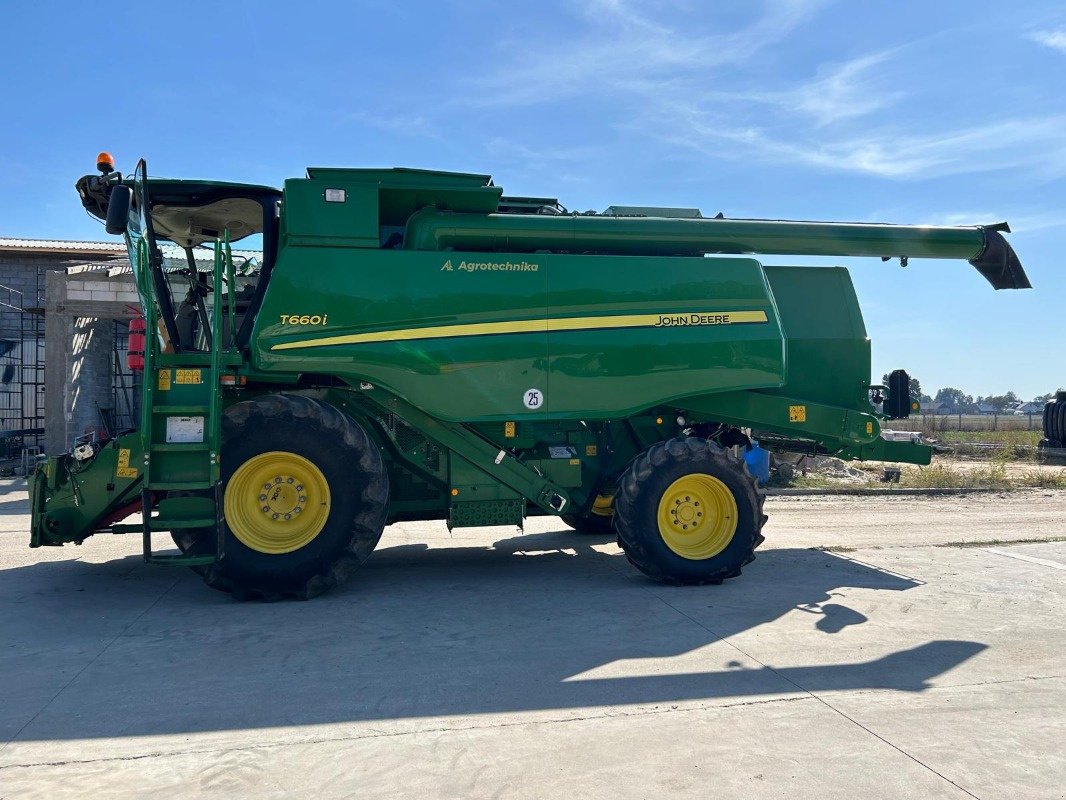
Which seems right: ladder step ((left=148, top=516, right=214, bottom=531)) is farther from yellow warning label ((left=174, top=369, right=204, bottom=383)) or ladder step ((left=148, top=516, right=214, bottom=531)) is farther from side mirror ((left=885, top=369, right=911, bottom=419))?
side mirror ((left=885, top=369, right=911, bottom=419))

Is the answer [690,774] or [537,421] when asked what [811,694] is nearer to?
[690,774]

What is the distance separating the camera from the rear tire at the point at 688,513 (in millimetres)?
6840

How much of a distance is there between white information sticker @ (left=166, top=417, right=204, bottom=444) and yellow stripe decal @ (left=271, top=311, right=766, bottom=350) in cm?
82

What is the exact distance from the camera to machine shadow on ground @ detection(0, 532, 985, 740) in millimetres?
4219

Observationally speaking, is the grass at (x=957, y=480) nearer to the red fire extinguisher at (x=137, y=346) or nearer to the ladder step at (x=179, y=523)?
the ladder step at (x=179, y=523)

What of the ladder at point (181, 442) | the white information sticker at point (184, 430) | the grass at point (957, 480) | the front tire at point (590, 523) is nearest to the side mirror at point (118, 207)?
the ladder at point (181, 442)

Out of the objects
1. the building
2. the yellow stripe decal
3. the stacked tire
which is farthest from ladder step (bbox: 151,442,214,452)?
the stacked tire

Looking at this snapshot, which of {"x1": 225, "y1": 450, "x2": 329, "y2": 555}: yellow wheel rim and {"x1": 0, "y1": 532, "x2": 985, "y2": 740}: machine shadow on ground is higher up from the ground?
{"x1": 225, "y1": 450, "x2": 329, "y2": 555}: yellow wheel rim

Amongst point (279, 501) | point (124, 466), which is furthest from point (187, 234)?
point (279, 501)

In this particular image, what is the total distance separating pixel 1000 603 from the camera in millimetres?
6395

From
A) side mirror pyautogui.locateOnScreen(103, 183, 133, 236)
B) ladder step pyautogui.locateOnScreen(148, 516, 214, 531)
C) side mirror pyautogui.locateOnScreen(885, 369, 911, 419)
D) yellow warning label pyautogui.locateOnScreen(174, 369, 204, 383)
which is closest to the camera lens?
side mirror pyautogui.locateOnScreen(103, 183, 133, 236)

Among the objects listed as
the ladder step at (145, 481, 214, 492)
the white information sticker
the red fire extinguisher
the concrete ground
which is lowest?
the concrete ground

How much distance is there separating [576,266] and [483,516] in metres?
2.30

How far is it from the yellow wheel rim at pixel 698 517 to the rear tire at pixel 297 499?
2422 millimetres
